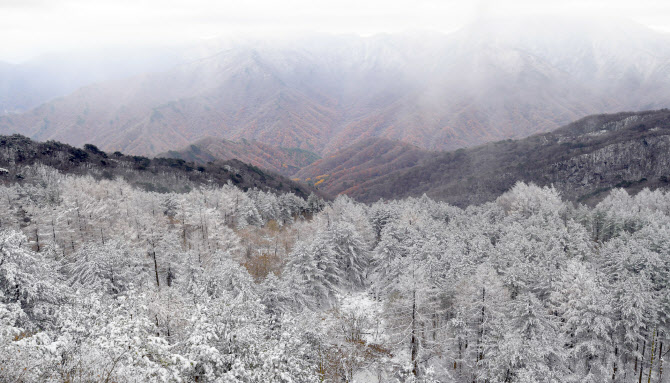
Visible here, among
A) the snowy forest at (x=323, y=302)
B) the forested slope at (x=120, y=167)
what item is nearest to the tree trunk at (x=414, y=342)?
the snowy forest at (x=323, y=302)

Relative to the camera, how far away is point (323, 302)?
4769 cm

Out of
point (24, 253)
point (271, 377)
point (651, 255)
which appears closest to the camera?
point (271, 377)

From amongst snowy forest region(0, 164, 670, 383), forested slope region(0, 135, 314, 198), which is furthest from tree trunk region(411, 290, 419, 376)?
forested slope region(0, 135, 314, 198)

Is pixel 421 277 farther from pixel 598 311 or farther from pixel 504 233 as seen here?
pixel 504 233

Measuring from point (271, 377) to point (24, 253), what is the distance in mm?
18353

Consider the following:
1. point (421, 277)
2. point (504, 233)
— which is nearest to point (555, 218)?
point (504, 233)

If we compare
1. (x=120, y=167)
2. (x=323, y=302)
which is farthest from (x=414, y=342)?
(x=120, y=167)

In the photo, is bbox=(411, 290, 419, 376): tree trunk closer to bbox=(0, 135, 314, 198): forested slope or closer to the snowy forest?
the snowy forest

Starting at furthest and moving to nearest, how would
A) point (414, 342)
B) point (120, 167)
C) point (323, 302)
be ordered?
point (120, 167)
point (323, 302)
point (414, 342)

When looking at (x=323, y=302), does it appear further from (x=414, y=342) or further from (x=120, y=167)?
(x=120, y=167)

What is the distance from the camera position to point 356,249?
56.1 m

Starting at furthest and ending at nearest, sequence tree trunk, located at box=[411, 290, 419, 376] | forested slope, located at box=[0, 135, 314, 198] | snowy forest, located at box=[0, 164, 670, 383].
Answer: forested slope, located at box=[0, 135, 314, 198]
tree trunk, located at box=[411, 290, 419, 376]
snowy forest, located at box=[0, 164, 670, 383]

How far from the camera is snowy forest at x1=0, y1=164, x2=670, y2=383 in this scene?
47.2 feet

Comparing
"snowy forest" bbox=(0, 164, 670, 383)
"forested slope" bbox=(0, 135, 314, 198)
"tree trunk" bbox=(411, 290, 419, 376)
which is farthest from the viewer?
"forested slope" bbox=(0, 135, 314, 198)
